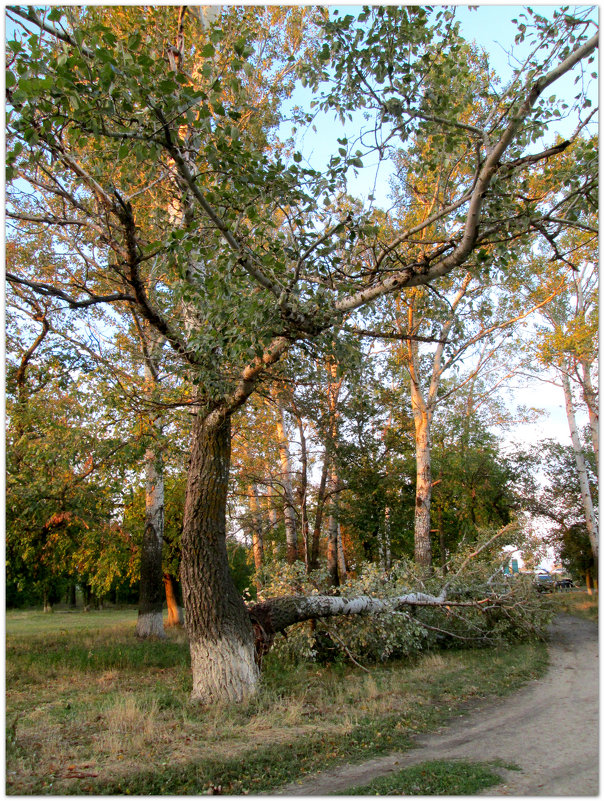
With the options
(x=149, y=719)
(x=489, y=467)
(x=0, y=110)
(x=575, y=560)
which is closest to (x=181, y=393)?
(x=149, y=719)

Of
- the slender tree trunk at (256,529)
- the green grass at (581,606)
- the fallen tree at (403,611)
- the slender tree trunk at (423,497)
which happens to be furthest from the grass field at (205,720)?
the green grass at (581,606)

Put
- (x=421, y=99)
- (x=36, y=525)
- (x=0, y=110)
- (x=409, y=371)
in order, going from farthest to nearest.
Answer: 1. (x=409, y=371)
2. (x=36, y=525)
3. (x=421, y=99)
4. (x=0, y=110)

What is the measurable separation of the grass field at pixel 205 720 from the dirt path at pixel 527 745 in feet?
0.82

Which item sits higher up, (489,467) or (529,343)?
(529,343)

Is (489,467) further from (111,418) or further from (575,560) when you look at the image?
(111,418)

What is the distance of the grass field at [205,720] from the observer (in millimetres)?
4406

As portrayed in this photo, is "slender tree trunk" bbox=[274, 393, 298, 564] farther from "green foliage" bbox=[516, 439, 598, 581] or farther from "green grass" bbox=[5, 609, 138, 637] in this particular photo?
"green foliage" bbox=[516, 439, 598, 581]

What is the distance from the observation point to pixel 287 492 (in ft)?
49.3

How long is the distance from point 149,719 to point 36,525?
735 cm

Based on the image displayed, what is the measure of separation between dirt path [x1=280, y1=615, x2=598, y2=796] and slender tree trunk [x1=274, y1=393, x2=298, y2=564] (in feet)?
25.6

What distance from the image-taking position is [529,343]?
53.7 feet

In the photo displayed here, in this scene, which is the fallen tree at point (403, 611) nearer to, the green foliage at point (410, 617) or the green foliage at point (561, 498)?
the green foliage at point (410, 617)

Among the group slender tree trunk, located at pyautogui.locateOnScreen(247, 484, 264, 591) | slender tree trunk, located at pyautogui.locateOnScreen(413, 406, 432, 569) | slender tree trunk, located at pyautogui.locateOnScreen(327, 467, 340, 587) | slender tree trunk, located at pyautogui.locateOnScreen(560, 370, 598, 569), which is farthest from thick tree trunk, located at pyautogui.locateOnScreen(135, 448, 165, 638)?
slender tree trunk, located at pyautogui.locateOnScreen(560, 370, 598, 569)

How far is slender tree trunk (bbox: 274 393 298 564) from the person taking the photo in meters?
15.0
